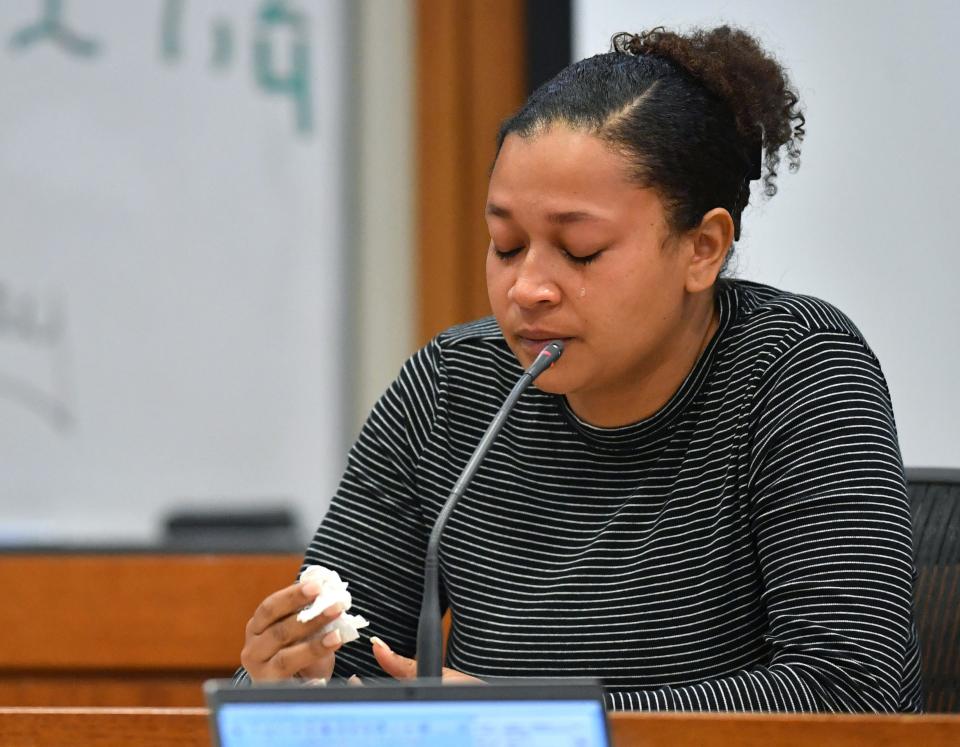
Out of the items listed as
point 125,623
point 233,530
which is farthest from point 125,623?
point 233,530

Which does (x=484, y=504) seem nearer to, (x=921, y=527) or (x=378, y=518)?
(x=378, y=518)

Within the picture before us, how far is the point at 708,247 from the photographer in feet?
3.67

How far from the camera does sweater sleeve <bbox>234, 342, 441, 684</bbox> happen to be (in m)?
1.20

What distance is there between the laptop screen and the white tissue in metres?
0.24

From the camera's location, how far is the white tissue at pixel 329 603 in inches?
35.2

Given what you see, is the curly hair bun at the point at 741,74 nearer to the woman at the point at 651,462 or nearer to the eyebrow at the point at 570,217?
the woman at the point at 651,462

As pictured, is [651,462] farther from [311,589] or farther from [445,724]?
[445,724]

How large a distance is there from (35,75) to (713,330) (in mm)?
1483

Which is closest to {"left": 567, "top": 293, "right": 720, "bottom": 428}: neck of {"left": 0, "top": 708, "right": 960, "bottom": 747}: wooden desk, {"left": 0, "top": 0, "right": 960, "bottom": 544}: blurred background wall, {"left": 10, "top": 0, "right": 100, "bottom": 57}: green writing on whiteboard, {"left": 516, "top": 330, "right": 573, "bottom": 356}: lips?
{"left": 516, "top": 330, "right": 573, "bottom": 356}: lips

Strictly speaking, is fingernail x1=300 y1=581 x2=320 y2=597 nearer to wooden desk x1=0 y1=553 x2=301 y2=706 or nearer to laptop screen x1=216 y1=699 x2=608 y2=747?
laptop screen x1=216 y1=699 x2=608 y2=747

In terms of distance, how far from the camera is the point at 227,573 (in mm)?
1953

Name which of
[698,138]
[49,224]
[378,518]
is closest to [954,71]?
[698,138]

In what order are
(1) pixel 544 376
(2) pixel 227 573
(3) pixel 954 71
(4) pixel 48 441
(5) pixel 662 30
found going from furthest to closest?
(4) pixel 48 441 → (2) pixel 227 573 → (3) pixel 954 71 → (5) pixel 662 30 → (1) pixel 544 376

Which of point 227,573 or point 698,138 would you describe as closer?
point 698,138
